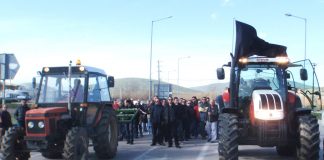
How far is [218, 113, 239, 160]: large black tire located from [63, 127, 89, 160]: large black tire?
2943 millimetres

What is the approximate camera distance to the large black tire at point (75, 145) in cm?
1037

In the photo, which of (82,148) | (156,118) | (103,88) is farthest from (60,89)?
(156,118)

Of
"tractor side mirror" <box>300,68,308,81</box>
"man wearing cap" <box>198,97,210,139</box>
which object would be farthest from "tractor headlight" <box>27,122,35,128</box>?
"man wearing cap" <box>198,97,210,139</box>

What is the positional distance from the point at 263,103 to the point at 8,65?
722 centimetres

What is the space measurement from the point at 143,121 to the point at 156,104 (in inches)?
241

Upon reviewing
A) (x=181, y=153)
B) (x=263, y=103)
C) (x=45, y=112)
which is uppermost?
(x=263, y=103)

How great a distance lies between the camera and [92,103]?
41.2 ft

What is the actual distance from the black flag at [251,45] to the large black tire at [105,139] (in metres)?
3.76

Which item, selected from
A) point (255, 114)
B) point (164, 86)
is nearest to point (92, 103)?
point (255, 114)

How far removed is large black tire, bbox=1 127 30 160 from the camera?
10780 millimetres

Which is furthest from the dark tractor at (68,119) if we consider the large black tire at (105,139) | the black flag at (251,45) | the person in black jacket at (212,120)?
the person in black jacket at (212,120)

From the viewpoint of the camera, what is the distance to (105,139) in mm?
12633

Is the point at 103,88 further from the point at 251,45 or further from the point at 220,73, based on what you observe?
the point at 251,45

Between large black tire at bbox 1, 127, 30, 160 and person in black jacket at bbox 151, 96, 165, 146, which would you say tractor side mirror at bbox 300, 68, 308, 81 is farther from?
A: large black tire at bbox 1, 127, 30, 160
